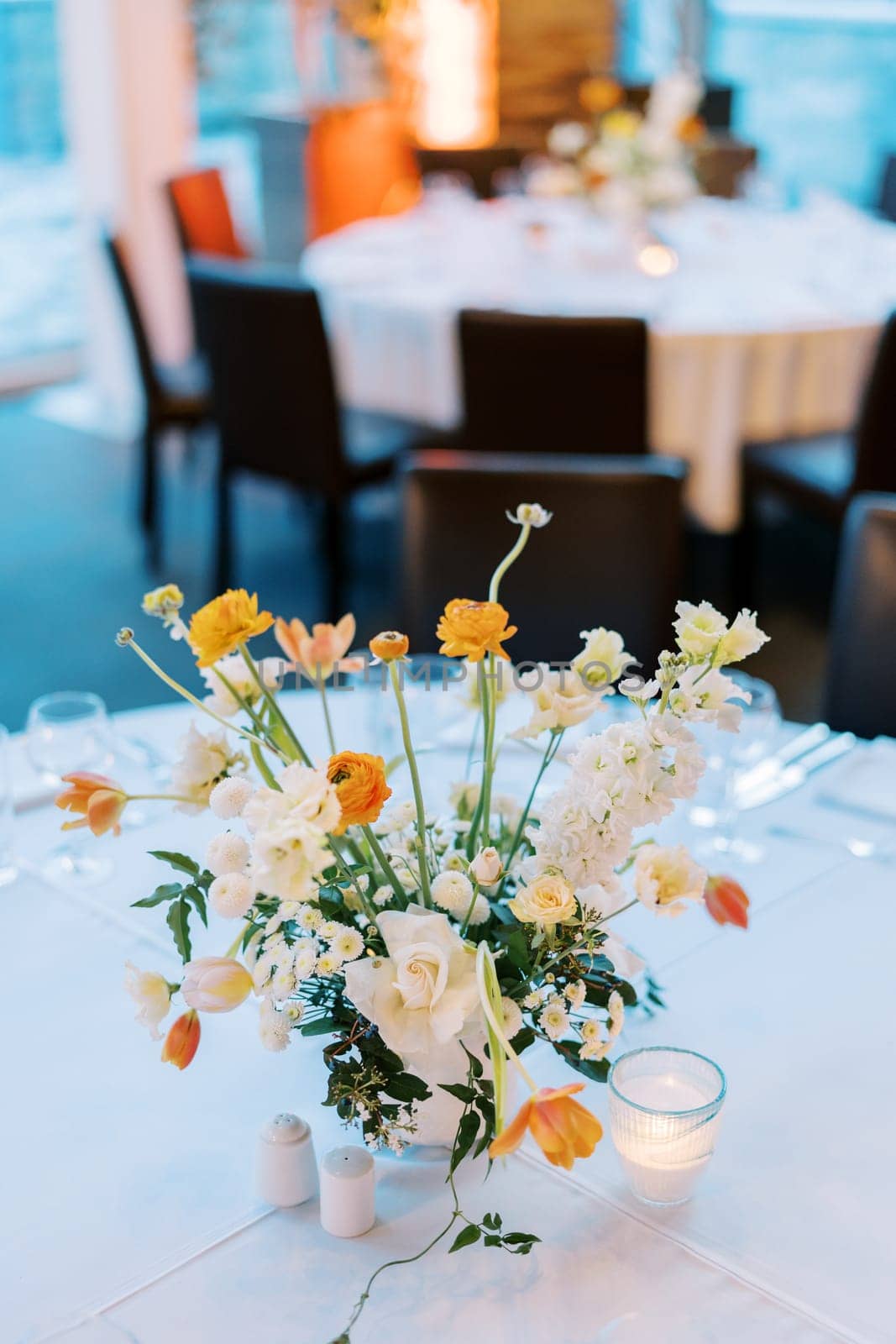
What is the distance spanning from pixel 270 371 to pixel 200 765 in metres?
2.52

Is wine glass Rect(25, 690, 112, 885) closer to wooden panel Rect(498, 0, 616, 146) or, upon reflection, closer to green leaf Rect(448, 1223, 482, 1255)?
green leaf Rect(448, 1223, 482, 1255)

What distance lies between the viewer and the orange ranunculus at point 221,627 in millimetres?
914

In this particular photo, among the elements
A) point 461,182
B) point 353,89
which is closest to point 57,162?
point 353,89

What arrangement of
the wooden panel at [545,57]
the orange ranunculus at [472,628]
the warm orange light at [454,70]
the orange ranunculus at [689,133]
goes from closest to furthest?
the orange ranunculus at [472,628], the orange ranunculus at [689,133], the warm orange light at [454,70], the wooden panel at [545,57]

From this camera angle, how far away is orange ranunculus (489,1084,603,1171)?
0.79 metres

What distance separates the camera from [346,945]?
3.04 feet

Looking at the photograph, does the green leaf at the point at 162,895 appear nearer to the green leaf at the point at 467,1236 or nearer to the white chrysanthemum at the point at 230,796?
the white chrysanthemum at the point at 230,796

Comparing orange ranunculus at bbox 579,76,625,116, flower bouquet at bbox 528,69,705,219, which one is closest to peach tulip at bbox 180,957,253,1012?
flower bouquet at bbox 528,69,705,219

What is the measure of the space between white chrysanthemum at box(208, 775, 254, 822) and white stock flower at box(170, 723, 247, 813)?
0.07 metres

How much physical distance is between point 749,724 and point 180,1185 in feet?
2.45

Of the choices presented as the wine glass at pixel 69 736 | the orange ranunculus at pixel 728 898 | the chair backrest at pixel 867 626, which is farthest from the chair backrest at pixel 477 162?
the orange ranunculus at pixel 728 898

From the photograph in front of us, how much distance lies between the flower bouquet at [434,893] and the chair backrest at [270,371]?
237cm

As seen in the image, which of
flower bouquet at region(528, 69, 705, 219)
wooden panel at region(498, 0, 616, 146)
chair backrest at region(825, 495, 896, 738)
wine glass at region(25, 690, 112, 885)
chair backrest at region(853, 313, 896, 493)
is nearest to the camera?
wine glass at region(25, 690, 112, 885)

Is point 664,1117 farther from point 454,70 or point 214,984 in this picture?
point 454,70
